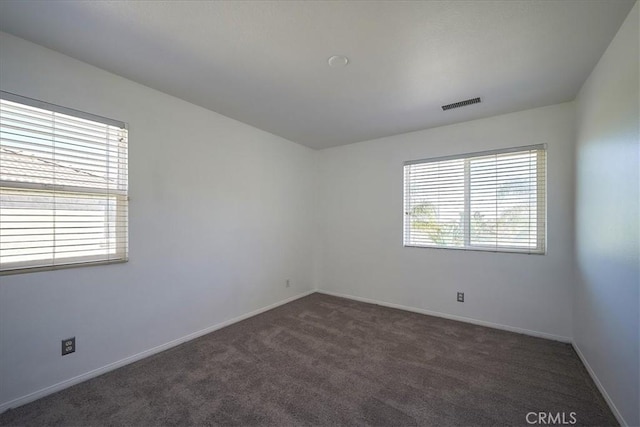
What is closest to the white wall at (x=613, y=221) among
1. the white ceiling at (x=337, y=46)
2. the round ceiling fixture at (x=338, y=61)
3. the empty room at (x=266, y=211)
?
the empty room at (x=266, y=211)

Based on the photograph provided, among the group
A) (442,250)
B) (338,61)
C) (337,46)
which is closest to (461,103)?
(338,61)

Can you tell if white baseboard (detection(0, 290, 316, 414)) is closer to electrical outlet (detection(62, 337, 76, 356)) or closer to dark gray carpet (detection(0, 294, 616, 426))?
dark gray carpet (detection(0, 294, 616, 426))

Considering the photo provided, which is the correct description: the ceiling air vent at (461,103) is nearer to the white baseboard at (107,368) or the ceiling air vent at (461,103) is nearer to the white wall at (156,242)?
the white wall at (156,242)

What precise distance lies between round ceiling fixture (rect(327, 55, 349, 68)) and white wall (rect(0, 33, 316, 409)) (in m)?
1.69

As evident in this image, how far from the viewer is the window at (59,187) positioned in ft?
5.96

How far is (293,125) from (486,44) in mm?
2271

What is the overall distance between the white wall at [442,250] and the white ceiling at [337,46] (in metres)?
0.49

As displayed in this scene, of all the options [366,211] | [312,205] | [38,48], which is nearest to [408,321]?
[366,211]

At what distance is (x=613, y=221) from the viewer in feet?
5.86

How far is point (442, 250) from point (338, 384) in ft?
7.39

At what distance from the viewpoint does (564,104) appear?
2.78 m

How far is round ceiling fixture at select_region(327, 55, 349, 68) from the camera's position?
2.01 m

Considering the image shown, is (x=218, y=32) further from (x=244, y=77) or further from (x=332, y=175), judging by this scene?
(x=332, y=175)

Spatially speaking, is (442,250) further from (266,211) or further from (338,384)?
(266,211)
